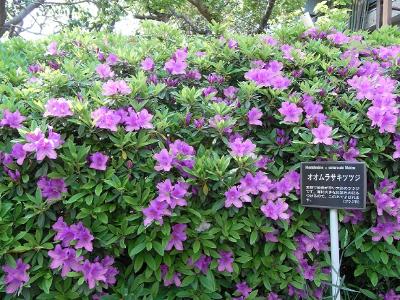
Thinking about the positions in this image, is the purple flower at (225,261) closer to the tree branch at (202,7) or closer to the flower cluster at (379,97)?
the flower cluster at (379,97)

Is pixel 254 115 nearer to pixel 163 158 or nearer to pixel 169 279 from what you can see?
pixel 163 158

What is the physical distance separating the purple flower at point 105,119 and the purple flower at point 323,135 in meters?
0.93

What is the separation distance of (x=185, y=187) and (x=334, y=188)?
2.28 ft

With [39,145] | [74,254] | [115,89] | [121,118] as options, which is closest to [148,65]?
[115,89]

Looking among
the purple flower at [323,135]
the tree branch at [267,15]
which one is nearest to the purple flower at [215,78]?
the purple flower at [323,135]

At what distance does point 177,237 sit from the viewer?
1.95 m

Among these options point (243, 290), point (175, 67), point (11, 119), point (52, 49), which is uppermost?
point (52, 49)

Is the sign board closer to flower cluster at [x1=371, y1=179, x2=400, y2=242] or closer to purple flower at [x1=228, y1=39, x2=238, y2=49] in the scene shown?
flower cluster at [x1=371, y1=179, x2=400, y2=242]

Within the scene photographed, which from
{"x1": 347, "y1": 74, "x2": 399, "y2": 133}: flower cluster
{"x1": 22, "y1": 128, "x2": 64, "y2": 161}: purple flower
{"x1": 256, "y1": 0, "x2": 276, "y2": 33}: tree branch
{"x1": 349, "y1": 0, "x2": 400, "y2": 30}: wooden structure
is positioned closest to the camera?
{"x1": 22, "y1": 128, "x2": 64, "y2": 161}: purple flower

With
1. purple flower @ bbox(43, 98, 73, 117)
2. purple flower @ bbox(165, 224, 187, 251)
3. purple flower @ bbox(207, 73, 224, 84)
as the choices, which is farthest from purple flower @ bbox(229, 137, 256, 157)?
purple flower @ bbox(43, 98, 73, 117)

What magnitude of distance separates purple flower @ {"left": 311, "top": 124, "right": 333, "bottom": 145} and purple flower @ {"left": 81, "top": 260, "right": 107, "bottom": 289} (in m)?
1.14

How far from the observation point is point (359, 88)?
2.42 m

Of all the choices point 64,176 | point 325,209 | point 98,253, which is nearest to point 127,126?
point 64,176

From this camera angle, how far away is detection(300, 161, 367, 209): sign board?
2029 millimetres
